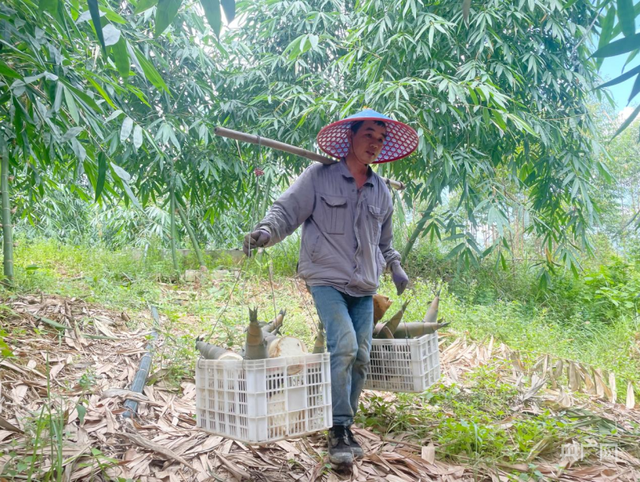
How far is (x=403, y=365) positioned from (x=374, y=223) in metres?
0.66

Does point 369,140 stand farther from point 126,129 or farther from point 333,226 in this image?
point 126,129

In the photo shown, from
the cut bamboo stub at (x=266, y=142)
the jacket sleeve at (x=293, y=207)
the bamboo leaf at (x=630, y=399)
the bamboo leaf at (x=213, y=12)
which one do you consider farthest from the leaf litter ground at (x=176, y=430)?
the bamboo leaf at (x=213, y=12)

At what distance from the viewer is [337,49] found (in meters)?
5.61

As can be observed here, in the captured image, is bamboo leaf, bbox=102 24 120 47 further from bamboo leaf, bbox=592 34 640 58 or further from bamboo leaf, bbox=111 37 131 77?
bamboo leaf, bbox=592 34 640 58

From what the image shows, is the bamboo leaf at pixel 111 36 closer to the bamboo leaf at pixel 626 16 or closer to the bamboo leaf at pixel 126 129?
the bamboo leaf at pixel 126 129

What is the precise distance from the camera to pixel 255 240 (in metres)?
1.80

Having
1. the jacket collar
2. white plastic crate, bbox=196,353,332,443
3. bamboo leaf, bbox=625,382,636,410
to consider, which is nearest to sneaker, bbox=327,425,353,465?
white plastic crate, bbox=196,353,332,443

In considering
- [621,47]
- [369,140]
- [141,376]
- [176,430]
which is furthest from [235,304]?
[621,47]

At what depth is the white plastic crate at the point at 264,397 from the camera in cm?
151

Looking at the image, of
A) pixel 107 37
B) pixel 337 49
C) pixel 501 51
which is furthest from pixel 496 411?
pixel 337 49

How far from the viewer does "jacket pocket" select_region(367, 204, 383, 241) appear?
6.94 ft

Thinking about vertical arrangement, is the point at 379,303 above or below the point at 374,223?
below

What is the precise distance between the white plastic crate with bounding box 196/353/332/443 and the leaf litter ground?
0.33 m

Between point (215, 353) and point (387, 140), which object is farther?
point (387, 140)
